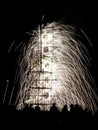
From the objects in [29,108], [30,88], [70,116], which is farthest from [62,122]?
[30,88]

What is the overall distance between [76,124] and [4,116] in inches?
116

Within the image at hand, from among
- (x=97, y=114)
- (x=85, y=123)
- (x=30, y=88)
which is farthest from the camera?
(x=30, y=88)

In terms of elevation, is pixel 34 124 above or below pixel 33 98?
below

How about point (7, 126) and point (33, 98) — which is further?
point (33, 98)

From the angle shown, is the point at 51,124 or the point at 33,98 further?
the point at 33,98

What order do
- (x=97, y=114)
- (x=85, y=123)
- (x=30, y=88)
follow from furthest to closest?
(x=30, y=88), (x=97, y=114), (x=85, y=123)

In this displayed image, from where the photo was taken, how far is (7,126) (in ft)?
64.3

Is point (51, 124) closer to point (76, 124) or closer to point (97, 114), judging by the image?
point (76, 124)

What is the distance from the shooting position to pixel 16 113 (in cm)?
2002

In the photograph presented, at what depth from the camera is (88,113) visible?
66.4 ft

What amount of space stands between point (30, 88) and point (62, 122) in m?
9.10

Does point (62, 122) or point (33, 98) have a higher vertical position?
point (33, 98)

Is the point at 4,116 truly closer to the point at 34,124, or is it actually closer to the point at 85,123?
the point at 34,124

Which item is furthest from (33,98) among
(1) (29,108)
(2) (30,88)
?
(1) (29,108)
